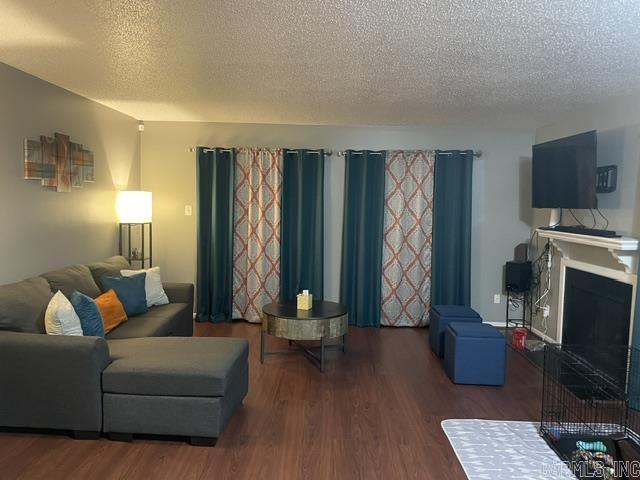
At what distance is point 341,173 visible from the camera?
220 inches

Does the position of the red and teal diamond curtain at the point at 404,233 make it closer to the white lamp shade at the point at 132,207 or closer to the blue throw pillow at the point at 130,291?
the white lamp shade at the point at 132,207

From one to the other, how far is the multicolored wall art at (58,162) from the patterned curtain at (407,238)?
317 cm

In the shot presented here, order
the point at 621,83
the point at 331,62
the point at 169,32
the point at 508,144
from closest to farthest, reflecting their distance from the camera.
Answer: the point at 169,32
the point at 331,62
the point at 621,83
the point at 508,144

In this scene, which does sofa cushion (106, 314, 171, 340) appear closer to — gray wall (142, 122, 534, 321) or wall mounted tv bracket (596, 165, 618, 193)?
gray wall (142, 122, 534, 321)

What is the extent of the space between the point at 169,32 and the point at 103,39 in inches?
18.1

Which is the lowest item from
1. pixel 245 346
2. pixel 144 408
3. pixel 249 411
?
pixel 249 411

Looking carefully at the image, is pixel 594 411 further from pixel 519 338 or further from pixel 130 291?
pixel 130 291

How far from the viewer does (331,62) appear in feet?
10.1

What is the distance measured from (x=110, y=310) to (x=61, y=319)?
797 millimetres

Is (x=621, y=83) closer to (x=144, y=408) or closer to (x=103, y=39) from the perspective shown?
(x=103, y=39)

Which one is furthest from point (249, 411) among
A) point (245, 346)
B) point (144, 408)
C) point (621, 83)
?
point (621, 83)

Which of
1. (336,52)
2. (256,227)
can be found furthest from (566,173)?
(256,227)

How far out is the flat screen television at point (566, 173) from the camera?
3.84 m

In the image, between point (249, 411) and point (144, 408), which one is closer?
point (144, 408)
